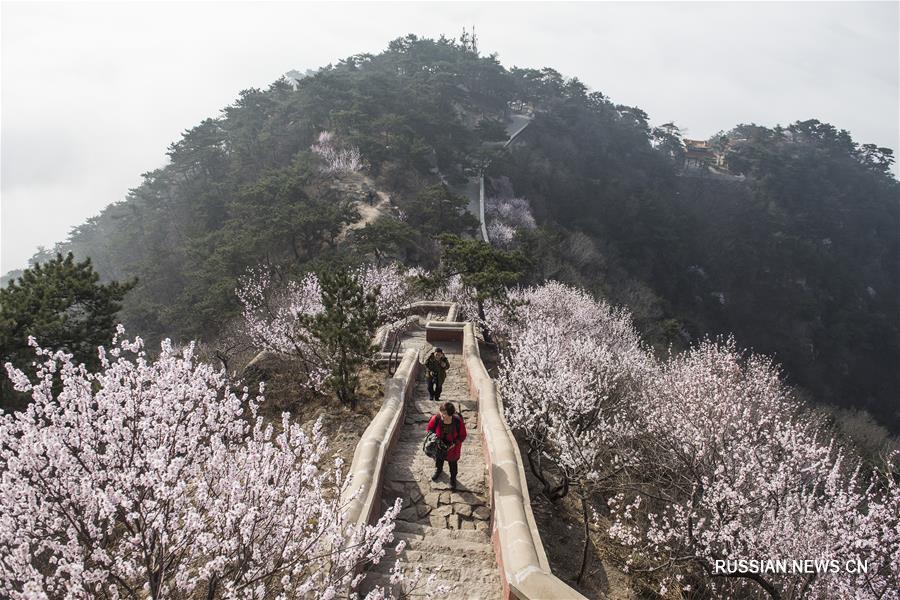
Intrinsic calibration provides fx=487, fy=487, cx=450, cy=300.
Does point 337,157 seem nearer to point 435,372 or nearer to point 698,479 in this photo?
point 435,372

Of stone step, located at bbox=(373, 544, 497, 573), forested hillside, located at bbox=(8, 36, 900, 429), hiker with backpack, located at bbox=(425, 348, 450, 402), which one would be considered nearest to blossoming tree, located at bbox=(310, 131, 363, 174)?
forested hillside, located at bbox=(8, 36, 900, 429)

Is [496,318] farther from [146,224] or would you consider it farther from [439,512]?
[146,224]

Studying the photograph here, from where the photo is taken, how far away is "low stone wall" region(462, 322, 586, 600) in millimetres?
5543

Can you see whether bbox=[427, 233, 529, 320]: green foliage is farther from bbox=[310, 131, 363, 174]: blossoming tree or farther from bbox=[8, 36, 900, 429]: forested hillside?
bbox=[310, 131, 363, 174]: blossoming tree

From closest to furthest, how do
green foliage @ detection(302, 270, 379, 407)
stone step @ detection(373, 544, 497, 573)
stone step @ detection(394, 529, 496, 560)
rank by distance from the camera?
stone step @ detection(373, 544, 497, 573) → stone step @ detection(394, 529, 496, 560) → green foliage @ detection(302, 270, 379, 407)

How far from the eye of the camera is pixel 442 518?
7.77 meters

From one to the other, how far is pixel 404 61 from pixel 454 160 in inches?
1329

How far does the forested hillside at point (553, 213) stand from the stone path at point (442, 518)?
17973 millimetres

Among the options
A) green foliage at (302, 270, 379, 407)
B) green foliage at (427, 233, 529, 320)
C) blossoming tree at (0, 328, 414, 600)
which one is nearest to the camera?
blossoming tree at (0, 328, 414, 600)

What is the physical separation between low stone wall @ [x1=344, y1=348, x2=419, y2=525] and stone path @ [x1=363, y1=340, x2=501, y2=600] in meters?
0.47

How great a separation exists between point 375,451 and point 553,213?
5462 centimetres

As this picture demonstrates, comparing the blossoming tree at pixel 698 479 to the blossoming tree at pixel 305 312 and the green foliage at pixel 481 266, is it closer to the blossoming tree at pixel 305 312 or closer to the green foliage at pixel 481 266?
the green foliage at pixel 481 266

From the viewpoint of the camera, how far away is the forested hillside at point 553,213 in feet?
110

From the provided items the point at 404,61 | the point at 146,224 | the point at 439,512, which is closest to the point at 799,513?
the point at 439,512
